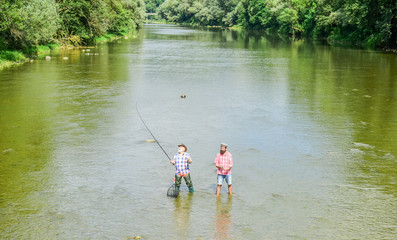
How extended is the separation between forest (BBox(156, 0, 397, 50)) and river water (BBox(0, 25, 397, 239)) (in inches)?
1203

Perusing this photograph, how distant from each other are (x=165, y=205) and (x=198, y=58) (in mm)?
44212

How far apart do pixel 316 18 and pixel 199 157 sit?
87.2m

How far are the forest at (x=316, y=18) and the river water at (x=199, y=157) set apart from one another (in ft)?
100

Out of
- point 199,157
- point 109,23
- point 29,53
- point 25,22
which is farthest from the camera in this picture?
point 109,23

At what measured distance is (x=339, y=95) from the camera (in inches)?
1198

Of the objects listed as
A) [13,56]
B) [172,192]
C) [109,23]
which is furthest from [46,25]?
[172,192]

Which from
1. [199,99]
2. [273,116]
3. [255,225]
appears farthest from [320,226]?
[199,99]

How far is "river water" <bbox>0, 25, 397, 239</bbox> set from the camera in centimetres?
1195

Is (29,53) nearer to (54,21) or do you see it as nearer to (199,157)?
(54,21)

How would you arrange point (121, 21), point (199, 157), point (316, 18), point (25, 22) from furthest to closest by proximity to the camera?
point (316, 18) < point (121, 21) < point (25, 22) < point (199, 157)

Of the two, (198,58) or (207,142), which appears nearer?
(207,142)

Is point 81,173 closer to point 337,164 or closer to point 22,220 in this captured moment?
point 22,220

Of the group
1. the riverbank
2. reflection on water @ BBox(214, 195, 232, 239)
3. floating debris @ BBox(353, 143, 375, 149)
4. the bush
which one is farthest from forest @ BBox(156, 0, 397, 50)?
reflection on water @ BBox(214, 195, 232, 239)

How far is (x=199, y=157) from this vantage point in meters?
17.6
